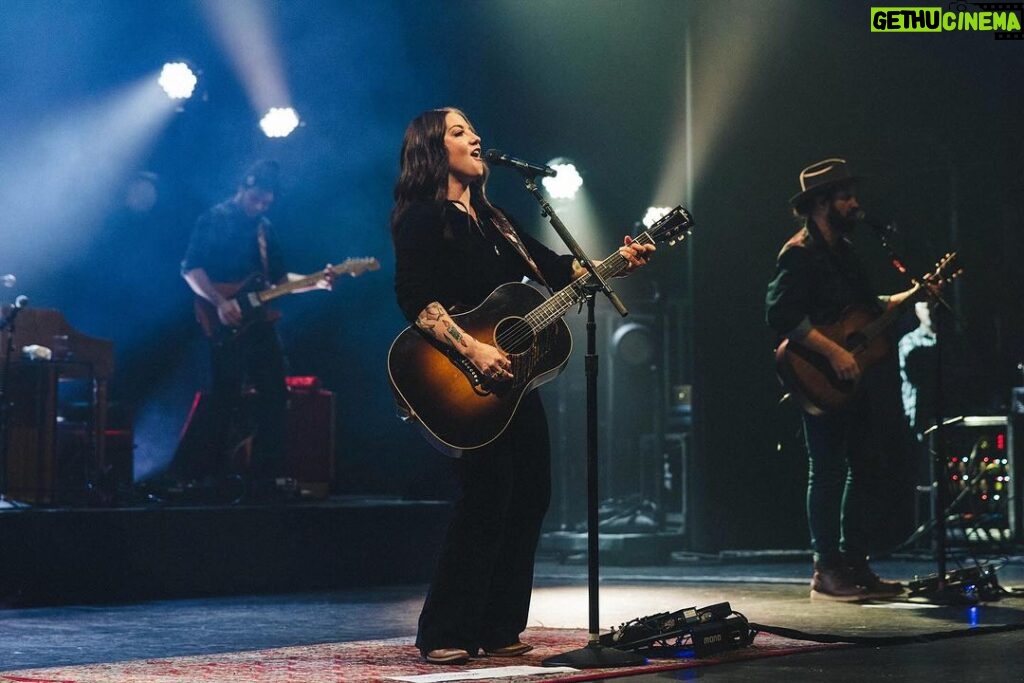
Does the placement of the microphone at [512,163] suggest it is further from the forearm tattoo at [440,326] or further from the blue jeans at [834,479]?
the blue jeans at [834,479]

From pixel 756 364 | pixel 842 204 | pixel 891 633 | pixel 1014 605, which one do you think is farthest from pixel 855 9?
pixel 891 633

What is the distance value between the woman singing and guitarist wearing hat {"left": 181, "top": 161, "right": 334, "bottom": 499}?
411 cm

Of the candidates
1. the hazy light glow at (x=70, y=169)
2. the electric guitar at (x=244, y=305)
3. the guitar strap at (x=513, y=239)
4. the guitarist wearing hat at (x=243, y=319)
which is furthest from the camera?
the hazy light glow at (x=70, y=169)

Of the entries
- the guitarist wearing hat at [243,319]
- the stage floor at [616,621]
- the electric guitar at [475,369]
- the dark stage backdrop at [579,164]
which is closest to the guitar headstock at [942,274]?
the stage floor at [616,621]

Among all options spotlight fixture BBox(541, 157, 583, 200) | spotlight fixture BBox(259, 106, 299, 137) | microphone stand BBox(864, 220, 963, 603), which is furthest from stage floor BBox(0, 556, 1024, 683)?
spotlight fixture BBox(259, 106, 299, 137)

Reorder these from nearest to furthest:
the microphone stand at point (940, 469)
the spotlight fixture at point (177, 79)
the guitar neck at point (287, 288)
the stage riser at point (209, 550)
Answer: the microphone stand at point (940, 469) < the stage riser at point (209, 550) < the guitar neck at point (287, 288) < the spotlight fixture at point (177, 79)

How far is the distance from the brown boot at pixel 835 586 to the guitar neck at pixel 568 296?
2567mm

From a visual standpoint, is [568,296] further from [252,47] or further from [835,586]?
[252,47]

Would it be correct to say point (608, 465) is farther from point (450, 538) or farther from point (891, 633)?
point (450, 538)

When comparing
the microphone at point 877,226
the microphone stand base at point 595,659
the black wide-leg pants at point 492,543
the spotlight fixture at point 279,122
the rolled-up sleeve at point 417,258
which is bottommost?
the microphone stand base at point 595,659

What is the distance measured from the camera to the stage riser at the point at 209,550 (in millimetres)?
6613

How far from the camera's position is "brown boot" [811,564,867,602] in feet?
20.4

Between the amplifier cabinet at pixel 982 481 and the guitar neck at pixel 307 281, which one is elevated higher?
the guitar neck at pixel 307 281

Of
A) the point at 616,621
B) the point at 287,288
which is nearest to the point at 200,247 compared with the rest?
the point at 287,288
